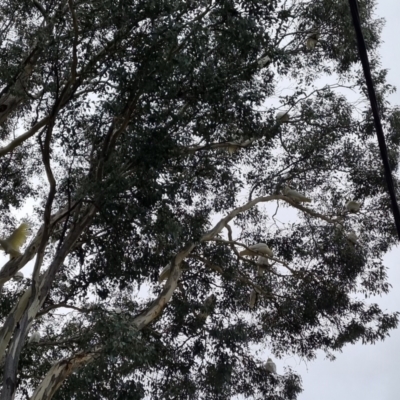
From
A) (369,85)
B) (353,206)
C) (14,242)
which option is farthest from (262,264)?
(369,85)

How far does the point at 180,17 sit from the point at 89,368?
9.91 ft

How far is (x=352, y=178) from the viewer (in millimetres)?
7949

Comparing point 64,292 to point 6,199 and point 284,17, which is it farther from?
point 284,17

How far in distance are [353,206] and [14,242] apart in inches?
151

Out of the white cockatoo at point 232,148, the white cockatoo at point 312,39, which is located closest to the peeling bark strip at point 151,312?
the white cockatoo at point 232,148

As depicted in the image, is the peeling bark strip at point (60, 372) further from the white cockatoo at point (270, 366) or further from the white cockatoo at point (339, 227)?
the white cockatoo at point (339, 227)

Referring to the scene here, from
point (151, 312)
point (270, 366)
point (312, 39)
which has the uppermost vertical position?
point (312, 39)

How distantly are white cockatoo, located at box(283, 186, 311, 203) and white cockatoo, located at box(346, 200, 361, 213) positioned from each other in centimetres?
48

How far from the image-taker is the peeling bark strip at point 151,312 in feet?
18.6

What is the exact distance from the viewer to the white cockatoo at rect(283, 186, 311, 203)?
25.3 feet

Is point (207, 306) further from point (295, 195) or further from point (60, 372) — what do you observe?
point (60, 372)

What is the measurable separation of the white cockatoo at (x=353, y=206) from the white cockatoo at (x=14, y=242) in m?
3.68

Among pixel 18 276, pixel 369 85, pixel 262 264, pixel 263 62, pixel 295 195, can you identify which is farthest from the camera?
pixel 262 264

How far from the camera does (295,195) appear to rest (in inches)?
305
